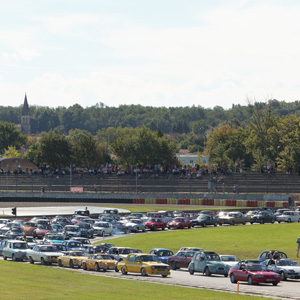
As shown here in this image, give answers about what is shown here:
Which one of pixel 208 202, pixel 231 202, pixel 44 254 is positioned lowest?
pixel 44 254

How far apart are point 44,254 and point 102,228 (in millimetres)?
21021

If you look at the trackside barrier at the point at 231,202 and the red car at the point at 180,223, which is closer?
the red car at the point at 180,223

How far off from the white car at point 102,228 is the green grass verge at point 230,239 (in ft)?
10.9

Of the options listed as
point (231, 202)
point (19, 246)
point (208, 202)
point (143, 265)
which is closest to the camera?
point (143, 265)

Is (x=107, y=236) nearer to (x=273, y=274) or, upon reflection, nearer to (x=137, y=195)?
(x=273, y=274)

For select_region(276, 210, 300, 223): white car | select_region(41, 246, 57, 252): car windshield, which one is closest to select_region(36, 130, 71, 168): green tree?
select_region(276, 210, 300, 223): white car

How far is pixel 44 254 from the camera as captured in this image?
40.1 m

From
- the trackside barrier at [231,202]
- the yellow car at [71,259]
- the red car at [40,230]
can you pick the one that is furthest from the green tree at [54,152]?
the yellow car at [71,259]

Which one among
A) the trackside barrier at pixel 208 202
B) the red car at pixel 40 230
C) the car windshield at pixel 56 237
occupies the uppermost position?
the trackside barrier at pixel 208 202

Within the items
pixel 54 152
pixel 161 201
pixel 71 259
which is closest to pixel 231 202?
pixel 161 201

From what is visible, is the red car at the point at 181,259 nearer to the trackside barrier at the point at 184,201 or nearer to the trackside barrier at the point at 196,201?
the trackside barrier at the point at 196,201

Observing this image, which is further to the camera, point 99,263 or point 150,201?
point 150,201

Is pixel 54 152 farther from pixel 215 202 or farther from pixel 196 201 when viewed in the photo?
pixel 215 202

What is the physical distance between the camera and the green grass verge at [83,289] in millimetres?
25156
